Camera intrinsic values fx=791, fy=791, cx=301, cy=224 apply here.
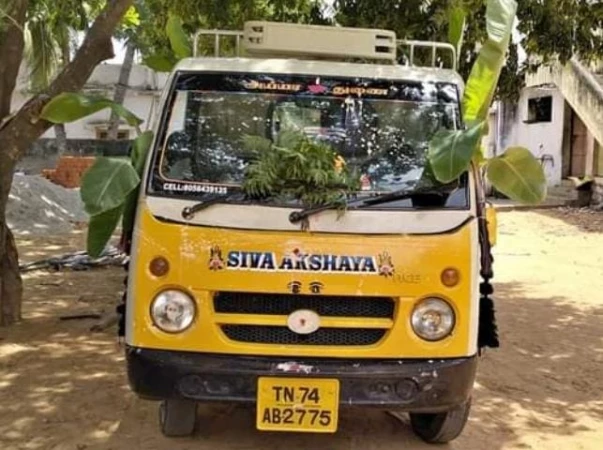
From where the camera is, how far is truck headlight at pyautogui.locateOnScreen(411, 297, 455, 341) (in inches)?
147

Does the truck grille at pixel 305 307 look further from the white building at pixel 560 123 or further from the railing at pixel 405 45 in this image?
the white building at pixel 560 123

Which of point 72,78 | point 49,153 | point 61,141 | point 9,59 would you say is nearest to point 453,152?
point 72,78

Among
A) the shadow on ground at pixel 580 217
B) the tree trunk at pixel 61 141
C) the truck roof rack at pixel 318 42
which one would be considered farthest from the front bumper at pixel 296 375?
the tree trunk at pixel 61 141

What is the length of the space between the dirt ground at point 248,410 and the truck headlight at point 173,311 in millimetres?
899

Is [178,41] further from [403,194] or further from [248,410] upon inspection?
[248,410]

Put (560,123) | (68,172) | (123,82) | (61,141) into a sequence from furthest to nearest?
1. (61,141)
2. (123,82)
3. (68,172)
4. (560,123)

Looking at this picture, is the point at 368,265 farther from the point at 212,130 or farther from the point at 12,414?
the point at 12,414

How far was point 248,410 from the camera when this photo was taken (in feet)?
15.8

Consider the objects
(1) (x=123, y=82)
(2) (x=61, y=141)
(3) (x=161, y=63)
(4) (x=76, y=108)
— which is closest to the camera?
(4) (x=76, y=108)

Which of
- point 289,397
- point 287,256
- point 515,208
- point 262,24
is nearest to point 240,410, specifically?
point 289,397

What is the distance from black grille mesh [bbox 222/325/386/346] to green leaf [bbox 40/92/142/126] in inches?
52.1

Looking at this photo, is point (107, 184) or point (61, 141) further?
point (61, 141)

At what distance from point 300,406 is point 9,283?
4.07 meters

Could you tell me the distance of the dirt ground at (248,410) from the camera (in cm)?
444
